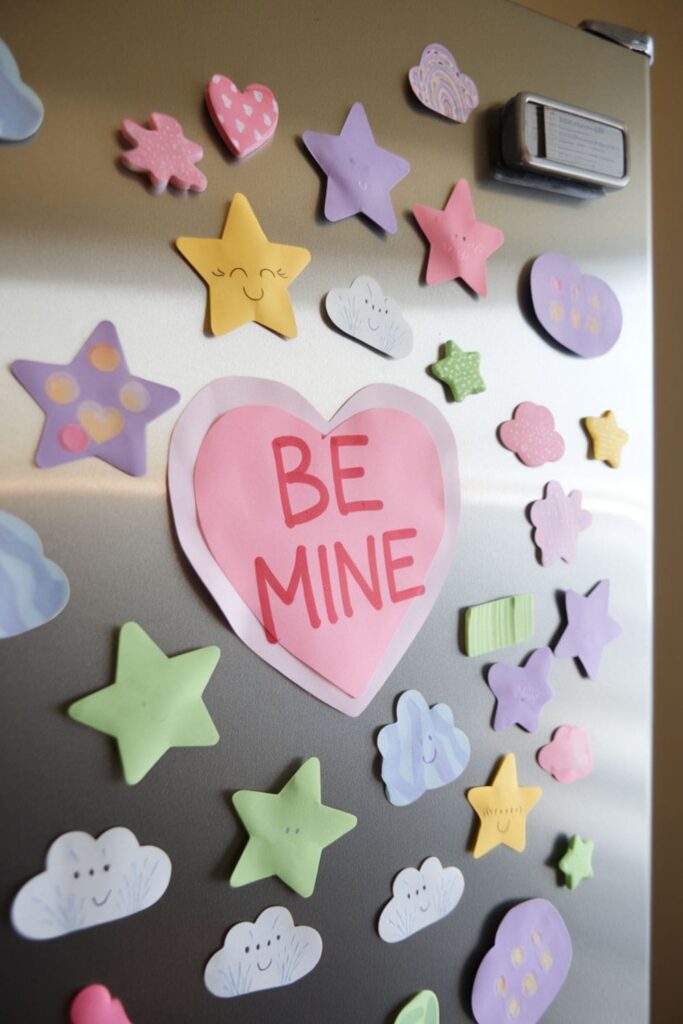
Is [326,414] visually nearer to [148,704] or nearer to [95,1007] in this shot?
[148,704]

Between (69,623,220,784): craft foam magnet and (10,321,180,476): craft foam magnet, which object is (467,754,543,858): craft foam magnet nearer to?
(69,623,220,784): craft foam magnet

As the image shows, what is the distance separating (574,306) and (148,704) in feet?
1.37

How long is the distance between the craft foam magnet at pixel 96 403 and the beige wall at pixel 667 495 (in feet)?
2.95

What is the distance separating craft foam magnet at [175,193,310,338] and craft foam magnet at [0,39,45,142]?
0.09m

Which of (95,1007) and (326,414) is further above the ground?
(326,414)

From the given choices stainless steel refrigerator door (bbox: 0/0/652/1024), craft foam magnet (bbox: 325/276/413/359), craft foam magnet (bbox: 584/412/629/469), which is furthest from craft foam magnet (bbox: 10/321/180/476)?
craft foam magnet (bbox: 584/412/629/469)

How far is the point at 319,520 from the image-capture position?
0.53 meters

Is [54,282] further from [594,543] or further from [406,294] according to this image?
[594,543]

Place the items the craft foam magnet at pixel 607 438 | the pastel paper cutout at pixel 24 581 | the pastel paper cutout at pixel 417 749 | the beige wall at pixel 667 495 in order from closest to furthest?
the pastel paper cutout at pixel 24 581 < the pastel paper cutout at pixel 417 749 < the craft foam magnet at pixel 607 438 < the beige wall at pixel 667 495

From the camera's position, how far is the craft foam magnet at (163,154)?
48 centimetres

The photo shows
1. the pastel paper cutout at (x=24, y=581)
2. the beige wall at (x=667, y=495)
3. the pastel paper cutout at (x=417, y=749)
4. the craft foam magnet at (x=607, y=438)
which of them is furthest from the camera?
the beige wall at (x=667, y=495)

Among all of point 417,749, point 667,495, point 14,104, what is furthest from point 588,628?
point 667,495

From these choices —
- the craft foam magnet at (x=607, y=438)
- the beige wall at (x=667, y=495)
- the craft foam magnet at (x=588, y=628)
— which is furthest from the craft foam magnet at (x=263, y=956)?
the beige wall at (x=667, y=495)

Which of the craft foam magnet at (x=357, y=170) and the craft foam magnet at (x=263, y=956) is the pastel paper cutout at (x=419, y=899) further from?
the craft foam magnet at (x=357, y=170)
